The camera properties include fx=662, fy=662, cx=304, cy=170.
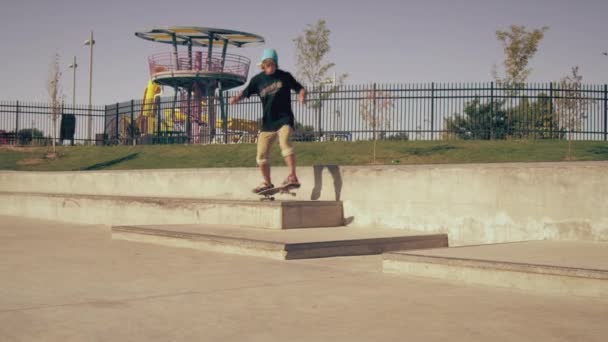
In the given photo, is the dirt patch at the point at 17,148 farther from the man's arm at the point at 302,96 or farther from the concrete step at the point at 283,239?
the man's arm at the point at 302,96

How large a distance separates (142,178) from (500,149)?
8300mm

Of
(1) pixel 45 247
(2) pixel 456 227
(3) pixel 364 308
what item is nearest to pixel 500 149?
(2) pixel 456 227

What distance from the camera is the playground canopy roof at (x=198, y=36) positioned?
3591cm

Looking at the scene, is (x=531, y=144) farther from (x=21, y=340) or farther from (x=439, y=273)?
(x=21, y=340)

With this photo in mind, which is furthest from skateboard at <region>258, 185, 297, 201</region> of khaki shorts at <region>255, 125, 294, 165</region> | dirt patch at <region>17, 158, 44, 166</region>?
dirt patch at <region>17, 158, 44, 166</region>

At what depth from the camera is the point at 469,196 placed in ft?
28.5

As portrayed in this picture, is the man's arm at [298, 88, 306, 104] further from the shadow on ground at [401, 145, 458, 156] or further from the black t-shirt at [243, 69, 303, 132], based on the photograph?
the shadow on ground at [401, 145, 458, 156]

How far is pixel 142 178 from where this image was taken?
45.5 ft

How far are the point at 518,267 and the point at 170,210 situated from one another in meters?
6.95

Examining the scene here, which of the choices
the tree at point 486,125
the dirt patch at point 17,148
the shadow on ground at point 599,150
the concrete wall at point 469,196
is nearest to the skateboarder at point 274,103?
the concrete wall at point 469,196

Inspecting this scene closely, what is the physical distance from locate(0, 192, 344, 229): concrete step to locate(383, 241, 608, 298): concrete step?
3.03 m

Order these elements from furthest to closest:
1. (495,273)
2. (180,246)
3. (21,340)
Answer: (180,246) → (495,273) → (21,340)

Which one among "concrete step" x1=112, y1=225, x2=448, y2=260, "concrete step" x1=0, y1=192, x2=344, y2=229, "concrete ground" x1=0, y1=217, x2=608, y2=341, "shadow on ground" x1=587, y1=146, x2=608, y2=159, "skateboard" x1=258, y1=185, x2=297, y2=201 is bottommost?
"concrete ground" x1=0, y1=217, x2=608, y2=341

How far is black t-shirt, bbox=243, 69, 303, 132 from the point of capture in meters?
9.35
